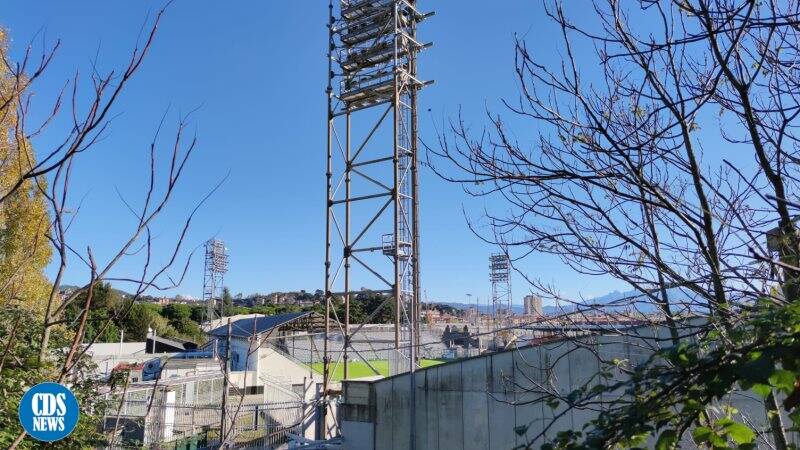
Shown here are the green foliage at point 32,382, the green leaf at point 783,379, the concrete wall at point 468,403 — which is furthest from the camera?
the concrete wall at point 468,403

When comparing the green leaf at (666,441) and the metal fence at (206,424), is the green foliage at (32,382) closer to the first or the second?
the green leaf at (666,441)

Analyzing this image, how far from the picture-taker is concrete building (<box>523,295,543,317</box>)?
144 inches

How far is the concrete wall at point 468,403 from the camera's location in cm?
701

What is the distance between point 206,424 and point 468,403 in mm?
8555

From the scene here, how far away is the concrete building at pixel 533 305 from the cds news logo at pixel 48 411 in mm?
2657

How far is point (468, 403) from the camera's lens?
26.2 ft

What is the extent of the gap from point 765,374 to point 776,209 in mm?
1242

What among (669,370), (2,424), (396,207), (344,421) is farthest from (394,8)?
(669,370)

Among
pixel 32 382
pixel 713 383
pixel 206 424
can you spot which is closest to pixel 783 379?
pixel 713 383

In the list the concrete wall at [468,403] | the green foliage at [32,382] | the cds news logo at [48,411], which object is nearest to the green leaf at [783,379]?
the cds news logo at [48,411]

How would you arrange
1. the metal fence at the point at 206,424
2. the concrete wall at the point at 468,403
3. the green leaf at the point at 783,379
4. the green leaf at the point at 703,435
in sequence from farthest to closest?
1. the metal fence at the point at 206,424
2. the concrete wall at the point at 468,403
3. the green leaf at the point at 703,435
4. the green leaf at the point at 783,379

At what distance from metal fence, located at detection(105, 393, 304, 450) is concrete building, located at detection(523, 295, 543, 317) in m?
8.92

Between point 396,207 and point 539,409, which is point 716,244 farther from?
point 396,207

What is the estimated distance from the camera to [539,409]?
728 centimetres
